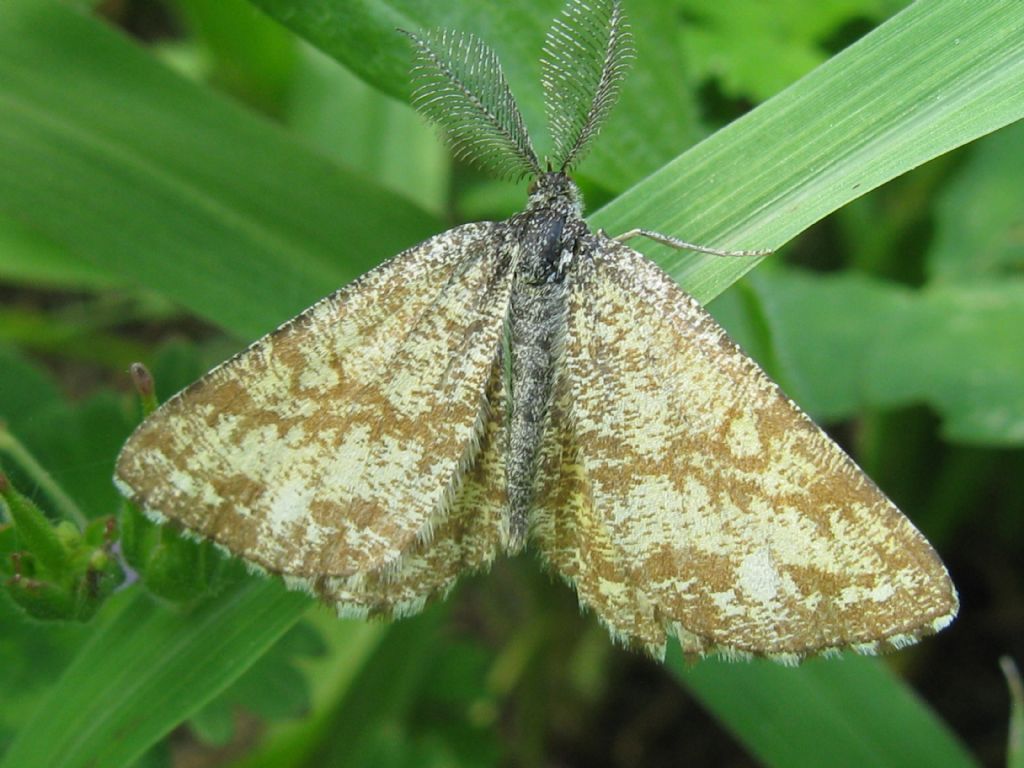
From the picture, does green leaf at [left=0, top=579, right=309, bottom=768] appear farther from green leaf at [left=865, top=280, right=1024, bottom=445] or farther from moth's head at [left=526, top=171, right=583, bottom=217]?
green leaf at [left=865, top=280, right=1024, bottom=445]

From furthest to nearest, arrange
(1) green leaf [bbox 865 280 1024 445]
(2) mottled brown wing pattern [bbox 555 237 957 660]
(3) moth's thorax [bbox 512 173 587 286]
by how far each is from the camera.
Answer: (1) green leaf [bbox 865 280 1024 445] → (3) moth's thorax [bbox 512 173 587 286] → (2) mottled brown wing pattern [bbox 555 237 957 660]

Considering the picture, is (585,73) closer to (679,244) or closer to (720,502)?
(679,244)

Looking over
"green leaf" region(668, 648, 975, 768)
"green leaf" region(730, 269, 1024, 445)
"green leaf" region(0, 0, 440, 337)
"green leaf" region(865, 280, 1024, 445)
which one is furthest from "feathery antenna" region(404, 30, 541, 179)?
"green leaf" region(865, 280, 1024, 445)

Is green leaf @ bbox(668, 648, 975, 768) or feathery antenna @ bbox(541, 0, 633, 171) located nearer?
feathery antenna @ bbox(541, 0, 633, 171)

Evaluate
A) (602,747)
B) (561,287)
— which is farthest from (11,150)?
(602,747)

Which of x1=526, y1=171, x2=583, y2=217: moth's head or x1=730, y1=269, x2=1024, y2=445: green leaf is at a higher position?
x1=730, y1=269, x2=1024, y2=445: green leaf

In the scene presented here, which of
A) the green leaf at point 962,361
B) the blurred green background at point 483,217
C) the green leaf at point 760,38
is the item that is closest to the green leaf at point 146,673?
the blurred green background at point 483,217

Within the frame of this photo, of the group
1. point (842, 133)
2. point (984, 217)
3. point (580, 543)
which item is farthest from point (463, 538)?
point (984, 217)
